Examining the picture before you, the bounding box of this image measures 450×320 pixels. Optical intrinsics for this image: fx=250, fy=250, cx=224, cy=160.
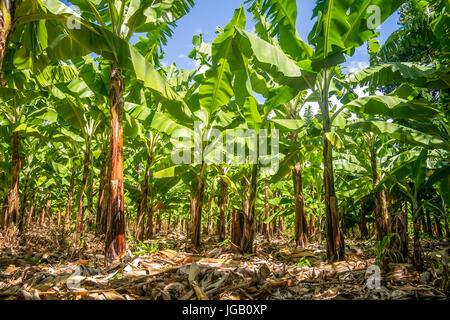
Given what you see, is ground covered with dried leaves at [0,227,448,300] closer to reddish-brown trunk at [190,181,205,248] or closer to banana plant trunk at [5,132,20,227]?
reddish-brown trunk at [190,181,205,248]

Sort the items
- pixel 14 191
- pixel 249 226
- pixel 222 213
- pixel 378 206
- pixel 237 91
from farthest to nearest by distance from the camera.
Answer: pixel 222 213 → pixel 378 206 → pixel 14 191 → pixel 249 226 → pixel 237 91

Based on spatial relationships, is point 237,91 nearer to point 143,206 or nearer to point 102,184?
point 143,206

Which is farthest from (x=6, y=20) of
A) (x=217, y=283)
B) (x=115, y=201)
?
(x=217, y=283)

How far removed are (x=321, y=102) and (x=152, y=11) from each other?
11.2ft

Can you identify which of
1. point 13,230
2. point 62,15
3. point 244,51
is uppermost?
point 244,51

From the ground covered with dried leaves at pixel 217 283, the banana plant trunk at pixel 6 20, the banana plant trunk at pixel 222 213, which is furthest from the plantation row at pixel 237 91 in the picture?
the banana plant trunk at pixel 222 213

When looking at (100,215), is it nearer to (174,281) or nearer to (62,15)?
(174,281)

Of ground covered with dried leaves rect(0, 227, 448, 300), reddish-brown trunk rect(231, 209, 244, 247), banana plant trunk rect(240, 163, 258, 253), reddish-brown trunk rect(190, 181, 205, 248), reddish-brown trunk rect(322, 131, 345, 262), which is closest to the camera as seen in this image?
ground covered with dried leaves rect(0, 227, 448, 300)

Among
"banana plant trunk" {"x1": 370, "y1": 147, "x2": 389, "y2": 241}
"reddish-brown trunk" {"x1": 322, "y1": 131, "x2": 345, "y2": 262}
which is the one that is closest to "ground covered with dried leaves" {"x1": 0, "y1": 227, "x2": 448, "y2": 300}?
"reddish-brown trunk" {"x1": 322, "y1": 131, "x2": 345, "y2": 262}

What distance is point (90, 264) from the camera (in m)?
3.83

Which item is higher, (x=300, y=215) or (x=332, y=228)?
(x=300, y=215)

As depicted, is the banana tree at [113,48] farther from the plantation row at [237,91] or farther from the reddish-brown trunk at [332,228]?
Result: the reddish-brown trunk at [332,228]

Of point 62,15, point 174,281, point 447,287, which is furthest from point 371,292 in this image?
point 62,15

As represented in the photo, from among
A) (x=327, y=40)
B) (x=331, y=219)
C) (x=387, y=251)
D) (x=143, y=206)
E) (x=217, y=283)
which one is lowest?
(x=217, y=283)
